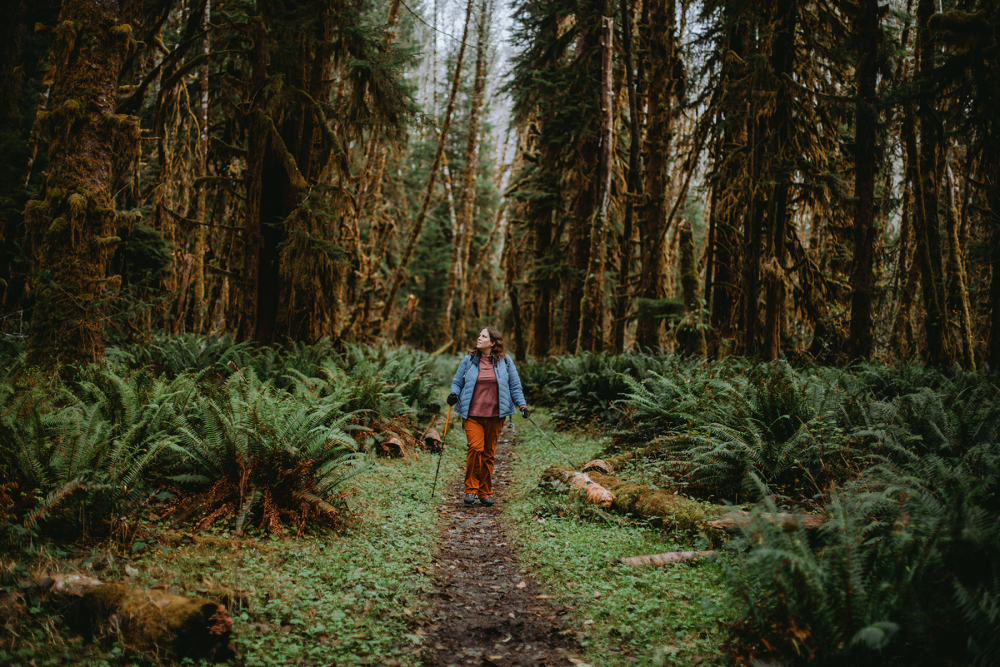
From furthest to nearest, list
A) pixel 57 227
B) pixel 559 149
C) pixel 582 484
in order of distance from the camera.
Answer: pixel 559 149 < pixel 582 484 < pixel 57 227

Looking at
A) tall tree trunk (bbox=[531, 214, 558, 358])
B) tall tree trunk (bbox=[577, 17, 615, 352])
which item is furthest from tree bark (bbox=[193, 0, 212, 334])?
tall tree trunk (bbox=[531, 214, 558, 358])

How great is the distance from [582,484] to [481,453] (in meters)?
1.28

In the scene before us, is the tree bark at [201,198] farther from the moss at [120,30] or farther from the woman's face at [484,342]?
the woman's face at [484,342]

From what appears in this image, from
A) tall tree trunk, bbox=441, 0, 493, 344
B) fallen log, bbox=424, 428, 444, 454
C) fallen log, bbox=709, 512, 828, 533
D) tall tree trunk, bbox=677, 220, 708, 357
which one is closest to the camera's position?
fallen log, bbox=709, 512, 828, 533

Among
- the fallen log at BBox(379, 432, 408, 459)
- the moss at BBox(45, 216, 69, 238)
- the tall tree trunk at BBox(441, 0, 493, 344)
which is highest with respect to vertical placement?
the tall tree trunk at BBox(441, 0, 493, 344)

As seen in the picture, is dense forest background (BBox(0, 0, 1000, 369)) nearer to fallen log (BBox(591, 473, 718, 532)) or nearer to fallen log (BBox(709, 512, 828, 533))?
fallen log (BBox(591, 473, 718, 532))

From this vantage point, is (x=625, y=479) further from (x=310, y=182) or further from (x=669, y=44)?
(x=669, y=44)

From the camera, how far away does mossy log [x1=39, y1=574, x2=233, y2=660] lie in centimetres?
257

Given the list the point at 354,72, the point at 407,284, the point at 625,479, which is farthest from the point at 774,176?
the point at 407,284

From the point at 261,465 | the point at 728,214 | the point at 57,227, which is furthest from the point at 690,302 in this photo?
the point at 57,227

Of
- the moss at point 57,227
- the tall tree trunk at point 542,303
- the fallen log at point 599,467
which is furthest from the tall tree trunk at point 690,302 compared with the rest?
the moss at point 57,227

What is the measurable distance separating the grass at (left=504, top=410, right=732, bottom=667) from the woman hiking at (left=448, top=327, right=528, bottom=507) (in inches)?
21.7

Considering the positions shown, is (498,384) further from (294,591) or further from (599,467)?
(294,591)

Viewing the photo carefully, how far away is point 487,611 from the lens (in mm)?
3785
